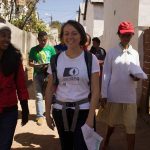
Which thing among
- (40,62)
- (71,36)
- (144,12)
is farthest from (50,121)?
(144,12)

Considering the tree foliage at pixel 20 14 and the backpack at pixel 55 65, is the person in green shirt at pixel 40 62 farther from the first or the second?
the tree foliage at pixel 20 14

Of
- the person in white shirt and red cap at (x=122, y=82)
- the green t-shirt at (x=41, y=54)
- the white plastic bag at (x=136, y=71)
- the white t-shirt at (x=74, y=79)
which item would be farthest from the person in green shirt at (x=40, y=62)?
the white t-shirt at (x=74, y=79)

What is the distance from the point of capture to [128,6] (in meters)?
10.9

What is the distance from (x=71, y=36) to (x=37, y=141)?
3171 millimetres

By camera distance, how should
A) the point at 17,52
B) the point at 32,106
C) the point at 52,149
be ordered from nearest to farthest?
the point at 17,52, the point at 52,149, the point at 32,106

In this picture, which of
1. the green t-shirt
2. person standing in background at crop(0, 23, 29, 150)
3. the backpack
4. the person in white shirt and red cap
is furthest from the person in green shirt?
the backpack

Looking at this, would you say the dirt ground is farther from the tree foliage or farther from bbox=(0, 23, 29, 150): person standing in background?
the tree foliage

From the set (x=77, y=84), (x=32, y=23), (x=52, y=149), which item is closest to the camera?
(x=77, y=84)

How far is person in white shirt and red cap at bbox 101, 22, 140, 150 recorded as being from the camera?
561 cm

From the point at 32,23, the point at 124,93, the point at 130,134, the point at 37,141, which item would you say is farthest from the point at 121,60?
the point at 32,23

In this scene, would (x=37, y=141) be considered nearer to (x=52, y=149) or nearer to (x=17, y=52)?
(x=52, y=149)

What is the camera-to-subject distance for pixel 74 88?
13.7ft

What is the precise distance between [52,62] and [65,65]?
7.3 inches

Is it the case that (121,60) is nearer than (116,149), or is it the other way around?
(121,60)
